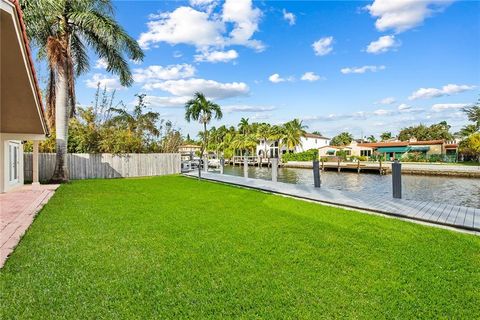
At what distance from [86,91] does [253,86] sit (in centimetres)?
1392

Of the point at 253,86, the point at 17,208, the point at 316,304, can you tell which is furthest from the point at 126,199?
the point at 253,86

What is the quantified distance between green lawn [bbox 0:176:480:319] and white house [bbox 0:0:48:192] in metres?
2.73

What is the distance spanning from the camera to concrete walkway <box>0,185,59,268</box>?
4.35m

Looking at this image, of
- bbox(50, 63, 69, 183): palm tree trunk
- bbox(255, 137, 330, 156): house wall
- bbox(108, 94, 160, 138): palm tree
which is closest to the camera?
bbox(50, 63, 69, 183): palm tree trunk

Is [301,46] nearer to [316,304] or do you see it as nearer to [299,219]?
[299,219]

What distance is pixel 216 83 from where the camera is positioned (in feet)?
97.7

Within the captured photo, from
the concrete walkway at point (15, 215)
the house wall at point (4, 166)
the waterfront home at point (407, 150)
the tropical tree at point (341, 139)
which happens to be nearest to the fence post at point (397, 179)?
the concrete walkway at point (15, 215)

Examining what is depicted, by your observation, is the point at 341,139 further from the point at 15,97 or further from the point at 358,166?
the point at 15,97

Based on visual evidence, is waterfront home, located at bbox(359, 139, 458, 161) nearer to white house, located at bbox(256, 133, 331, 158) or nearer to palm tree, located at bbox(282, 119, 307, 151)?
white house, located at bbox(256, 133, 331, 158)

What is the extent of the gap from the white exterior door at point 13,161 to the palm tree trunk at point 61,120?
1615 mm

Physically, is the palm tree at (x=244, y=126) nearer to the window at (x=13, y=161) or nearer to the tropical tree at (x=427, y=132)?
the tropical tree at (x=427, y=132)

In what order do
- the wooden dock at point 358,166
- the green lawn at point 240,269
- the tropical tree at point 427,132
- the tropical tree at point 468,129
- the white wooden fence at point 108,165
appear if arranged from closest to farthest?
the green lawn at point 240,269 < the white wooden fence at point 108,165 < the wooden dock at point 358,166 < the tropical tree at point 468,129 < the tropical tree at point 427,132

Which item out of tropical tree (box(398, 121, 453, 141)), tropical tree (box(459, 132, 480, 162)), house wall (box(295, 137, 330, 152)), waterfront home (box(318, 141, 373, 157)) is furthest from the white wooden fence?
tropical tree (box(398, 121, 453, 141))

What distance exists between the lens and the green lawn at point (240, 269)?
2566mm
